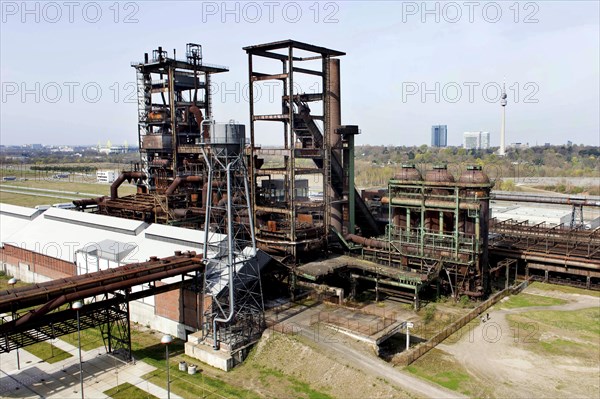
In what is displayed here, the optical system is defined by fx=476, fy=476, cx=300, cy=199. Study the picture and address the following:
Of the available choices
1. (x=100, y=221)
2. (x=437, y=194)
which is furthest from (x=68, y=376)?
(x=437, y=194)

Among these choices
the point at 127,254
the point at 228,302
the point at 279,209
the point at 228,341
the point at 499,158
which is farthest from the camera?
the point at 499,158

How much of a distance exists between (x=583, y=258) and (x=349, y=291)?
1903 centimetres

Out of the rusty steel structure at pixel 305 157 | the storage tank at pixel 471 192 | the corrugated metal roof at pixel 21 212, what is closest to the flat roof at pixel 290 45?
the rusty steel structure at pixel 305 157

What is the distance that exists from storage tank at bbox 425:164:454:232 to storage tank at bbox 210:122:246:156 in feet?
54.6

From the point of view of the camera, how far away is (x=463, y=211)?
36.1 m

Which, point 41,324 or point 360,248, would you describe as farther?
point 360,248

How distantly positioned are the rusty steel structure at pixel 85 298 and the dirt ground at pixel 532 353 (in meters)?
16.2

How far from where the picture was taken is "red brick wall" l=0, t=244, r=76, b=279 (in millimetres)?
39156

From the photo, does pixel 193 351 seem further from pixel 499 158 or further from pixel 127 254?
pixel 499 158

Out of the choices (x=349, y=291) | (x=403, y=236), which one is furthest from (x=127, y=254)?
(x=403, y=236)

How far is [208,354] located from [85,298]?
23.4 feet

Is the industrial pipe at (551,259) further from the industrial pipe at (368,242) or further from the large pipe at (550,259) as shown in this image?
the industrial pipe at (368,242)

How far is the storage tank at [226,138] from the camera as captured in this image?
27.4m

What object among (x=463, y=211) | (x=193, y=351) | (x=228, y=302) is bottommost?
(x=193, y=351)
